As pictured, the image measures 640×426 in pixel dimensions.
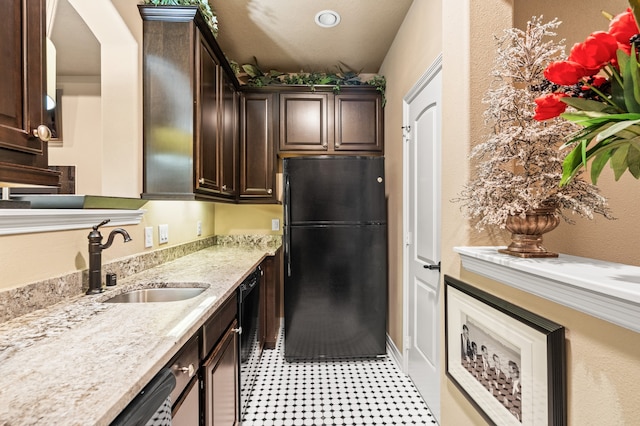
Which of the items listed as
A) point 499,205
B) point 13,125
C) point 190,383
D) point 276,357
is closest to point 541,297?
point 499,205

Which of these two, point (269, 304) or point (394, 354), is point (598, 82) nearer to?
point (394, 354)

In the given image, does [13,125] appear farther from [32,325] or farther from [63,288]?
[63,288]

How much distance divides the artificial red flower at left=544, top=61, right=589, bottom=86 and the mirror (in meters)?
1.93

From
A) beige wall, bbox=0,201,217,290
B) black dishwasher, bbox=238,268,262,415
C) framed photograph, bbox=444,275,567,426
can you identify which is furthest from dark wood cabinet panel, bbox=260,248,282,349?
framed photograph, bbox=444,275,567,426

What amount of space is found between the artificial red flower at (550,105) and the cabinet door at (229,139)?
2091 millimetres

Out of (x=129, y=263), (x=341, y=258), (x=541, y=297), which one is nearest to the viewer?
(x=541, y=297)

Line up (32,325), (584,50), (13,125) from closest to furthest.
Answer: (584,50), (13,125), (32,325)

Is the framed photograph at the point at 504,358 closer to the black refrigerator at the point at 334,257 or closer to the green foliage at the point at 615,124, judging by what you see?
the green foliage at the point at 615,124

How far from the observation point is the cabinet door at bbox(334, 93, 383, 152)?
3066mm

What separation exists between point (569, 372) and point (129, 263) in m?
1.91

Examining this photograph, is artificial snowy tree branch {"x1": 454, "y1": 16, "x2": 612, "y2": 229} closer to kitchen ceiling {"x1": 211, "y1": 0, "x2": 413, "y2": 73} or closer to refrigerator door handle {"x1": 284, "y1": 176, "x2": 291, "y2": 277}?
kitchen ceiling {"x1": 211, "y1": 0, "x2": 413, "y2": 73}

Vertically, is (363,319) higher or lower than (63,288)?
lower

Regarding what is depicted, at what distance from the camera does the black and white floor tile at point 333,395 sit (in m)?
1.92

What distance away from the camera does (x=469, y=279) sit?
1.22 m
